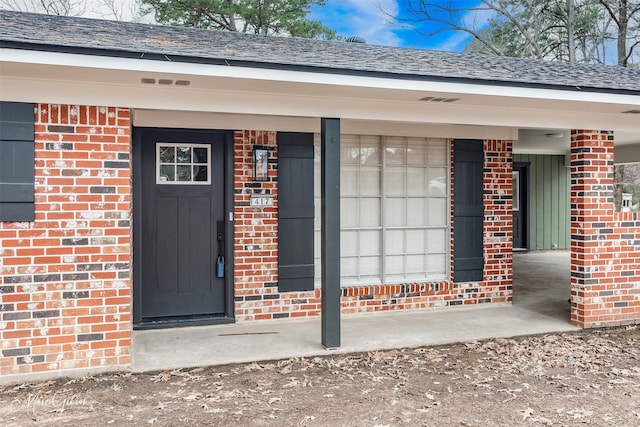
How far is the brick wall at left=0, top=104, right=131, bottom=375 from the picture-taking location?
13.7 feet

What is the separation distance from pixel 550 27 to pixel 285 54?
53.2 ft

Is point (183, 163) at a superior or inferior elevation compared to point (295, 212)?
superior

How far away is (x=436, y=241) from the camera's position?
22.4ft

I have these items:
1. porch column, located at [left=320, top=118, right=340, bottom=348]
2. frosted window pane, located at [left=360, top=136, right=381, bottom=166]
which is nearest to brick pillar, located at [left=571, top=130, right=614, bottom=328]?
frosted window pane, located at [left=360, top=136, right=381, bottom=166]

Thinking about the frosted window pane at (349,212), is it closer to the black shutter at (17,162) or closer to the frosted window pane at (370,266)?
the frosted window pane at (370,266)

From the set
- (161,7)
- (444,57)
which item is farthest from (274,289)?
(161,7)

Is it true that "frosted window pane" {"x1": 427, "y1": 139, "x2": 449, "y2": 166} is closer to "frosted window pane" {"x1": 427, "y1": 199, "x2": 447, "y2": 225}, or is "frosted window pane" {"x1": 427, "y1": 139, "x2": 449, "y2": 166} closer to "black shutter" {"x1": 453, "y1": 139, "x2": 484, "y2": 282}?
"black shutter" {"x1": 453, "y1": 139, "x2": 484, "y2": 282}

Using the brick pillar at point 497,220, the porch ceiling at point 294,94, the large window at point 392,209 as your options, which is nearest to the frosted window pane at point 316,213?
the large window at point 392,209

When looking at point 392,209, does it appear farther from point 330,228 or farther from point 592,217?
point 592,217

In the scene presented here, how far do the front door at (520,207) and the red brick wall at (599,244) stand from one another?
26.6ft

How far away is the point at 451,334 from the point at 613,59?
16743 mm

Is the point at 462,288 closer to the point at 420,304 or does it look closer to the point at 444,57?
the point at 420,304

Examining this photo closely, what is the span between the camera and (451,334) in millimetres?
5570

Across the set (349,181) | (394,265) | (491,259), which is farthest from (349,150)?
(491,259)
